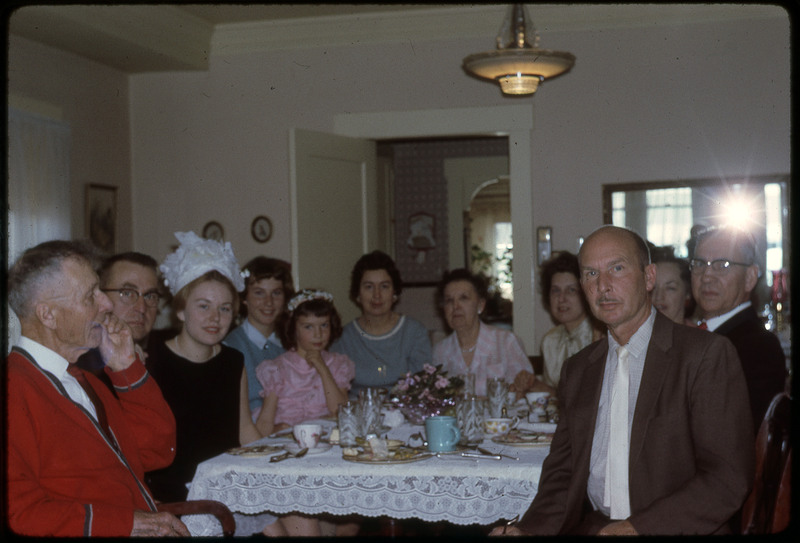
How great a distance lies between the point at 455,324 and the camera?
14.7 feet

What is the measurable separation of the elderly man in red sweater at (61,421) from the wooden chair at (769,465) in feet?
4.77

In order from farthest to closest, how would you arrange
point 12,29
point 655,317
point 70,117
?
point 70,117 → point 12,29 → point 655,317

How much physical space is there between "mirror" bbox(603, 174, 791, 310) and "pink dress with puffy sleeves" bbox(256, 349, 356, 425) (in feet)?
9.03

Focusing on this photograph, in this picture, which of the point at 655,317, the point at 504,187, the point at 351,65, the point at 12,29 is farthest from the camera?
the point at 504,187

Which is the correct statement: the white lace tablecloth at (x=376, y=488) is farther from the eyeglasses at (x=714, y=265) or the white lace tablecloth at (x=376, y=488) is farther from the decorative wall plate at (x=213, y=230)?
the decorative wall plate at (x=213, y=230)

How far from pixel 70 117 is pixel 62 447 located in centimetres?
416

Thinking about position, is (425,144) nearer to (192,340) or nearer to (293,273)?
(293,273)

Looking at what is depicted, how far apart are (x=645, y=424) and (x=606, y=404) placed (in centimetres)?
17

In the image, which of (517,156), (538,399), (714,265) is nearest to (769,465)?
(714,265)

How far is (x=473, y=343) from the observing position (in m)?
4.48

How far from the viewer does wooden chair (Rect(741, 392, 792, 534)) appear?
7.04ft

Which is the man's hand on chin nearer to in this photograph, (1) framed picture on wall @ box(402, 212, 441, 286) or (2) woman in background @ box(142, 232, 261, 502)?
(2) woman in background @ box(142, 232, 261, 502)

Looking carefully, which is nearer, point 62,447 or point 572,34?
point 62,447

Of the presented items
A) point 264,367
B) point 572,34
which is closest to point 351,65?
point 572,34
